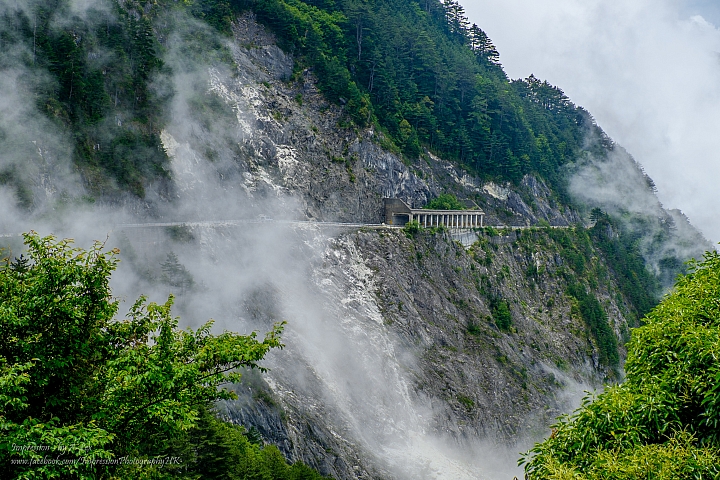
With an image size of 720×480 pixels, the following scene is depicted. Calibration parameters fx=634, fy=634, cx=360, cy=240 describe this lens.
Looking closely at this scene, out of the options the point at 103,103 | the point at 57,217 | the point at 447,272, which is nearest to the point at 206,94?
the point at 103,103

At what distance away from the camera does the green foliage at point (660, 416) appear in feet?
26.8

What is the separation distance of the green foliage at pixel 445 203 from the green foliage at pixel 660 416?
56.0 meters

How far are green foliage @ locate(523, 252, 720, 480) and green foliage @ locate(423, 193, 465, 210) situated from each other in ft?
→ 184

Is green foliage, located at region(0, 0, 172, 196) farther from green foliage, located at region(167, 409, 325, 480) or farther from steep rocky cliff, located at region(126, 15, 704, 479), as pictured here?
green foliage, located at region(167, 409, 325, 480)

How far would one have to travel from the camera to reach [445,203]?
2653 inches

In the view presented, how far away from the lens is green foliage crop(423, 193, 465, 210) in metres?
67.1

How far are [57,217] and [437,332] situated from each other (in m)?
31.3

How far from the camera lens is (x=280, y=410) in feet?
121

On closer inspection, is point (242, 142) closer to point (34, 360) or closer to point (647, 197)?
point (34, 360)

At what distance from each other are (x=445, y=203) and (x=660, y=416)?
5878 cm

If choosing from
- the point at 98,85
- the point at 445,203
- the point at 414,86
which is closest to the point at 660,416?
the point at 98,85

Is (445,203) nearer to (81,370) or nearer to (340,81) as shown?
(340,81)

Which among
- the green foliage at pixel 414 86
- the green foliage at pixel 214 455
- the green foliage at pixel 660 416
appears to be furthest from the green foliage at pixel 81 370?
the green foliage at pixel 414 86

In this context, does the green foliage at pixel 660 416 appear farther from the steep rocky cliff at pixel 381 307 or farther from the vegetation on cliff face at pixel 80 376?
the steep rocky cliff at pixel 381 307
